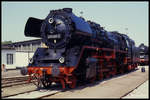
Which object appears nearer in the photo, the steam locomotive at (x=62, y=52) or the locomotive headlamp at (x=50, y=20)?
the steam locomotive at (x=62, y=52)

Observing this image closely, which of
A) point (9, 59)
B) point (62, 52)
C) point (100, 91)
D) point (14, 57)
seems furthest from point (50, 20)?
point (14, 57)

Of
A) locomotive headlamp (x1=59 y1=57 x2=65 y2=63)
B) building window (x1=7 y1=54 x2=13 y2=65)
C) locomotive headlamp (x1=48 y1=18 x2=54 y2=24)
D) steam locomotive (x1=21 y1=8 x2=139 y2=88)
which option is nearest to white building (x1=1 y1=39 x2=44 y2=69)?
building window (x1=7 y1=54 x2=13 y2=65)

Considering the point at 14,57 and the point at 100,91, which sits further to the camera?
the point at 14,57

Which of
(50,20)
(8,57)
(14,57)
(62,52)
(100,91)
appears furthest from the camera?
(14,57)

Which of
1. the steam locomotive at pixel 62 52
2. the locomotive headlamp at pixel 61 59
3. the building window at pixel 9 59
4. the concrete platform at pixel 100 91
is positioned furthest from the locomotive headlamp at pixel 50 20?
the building window at pixel 9 59

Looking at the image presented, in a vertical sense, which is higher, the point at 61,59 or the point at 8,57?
the point at 61,59

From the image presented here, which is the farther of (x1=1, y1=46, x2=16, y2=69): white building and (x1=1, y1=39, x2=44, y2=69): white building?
(x1=1, y1=39, x2=44, y2=69): white building

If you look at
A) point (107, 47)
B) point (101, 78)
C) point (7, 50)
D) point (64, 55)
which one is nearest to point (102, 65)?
point (101, 78)

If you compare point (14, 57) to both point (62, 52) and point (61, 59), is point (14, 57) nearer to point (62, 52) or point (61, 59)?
point (62, 52)

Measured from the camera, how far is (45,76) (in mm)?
11117

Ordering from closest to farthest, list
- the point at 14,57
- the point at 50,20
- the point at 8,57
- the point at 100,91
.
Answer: the point at 100,91, the point at 50,20, the point at 8,57, the point at 14,57

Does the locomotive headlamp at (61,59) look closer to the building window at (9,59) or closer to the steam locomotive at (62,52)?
the steam locomotive at (62,52)

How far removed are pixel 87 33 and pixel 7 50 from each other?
2048cm

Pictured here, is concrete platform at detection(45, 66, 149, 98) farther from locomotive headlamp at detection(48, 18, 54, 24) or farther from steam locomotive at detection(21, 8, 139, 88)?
locomotive headlamp at detection(48, 18, 54, 24)
